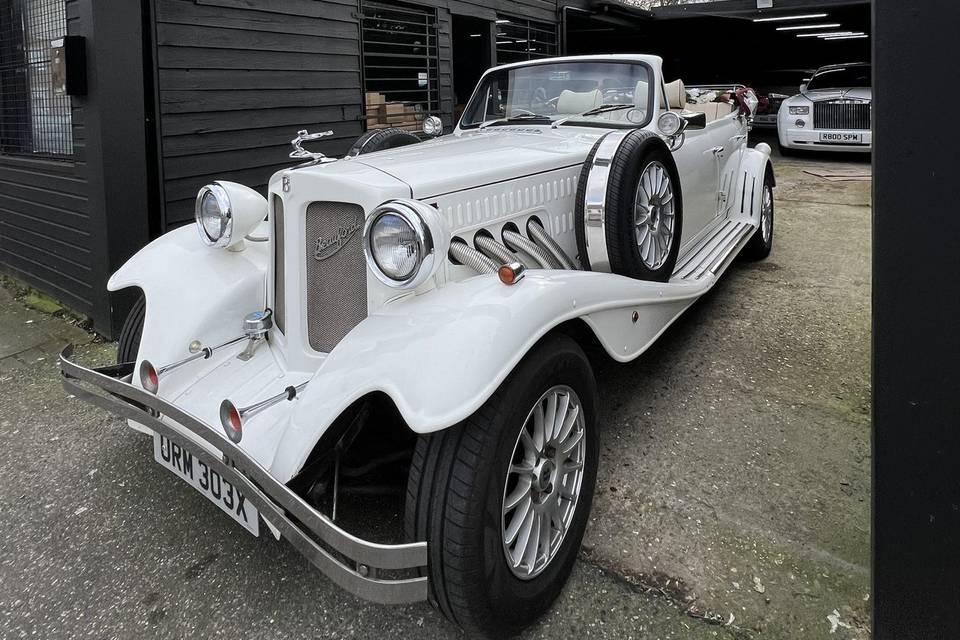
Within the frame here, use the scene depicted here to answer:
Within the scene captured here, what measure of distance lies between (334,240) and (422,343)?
726 millimetres

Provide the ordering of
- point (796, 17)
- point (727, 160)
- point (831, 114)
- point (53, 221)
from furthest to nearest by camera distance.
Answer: point (796, 17)
point (831, 114)
point (727, 160)
point (53, 221)

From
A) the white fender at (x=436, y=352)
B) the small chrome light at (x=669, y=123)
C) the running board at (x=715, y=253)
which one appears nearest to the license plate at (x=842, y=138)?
the running board at (x=715, y=253)

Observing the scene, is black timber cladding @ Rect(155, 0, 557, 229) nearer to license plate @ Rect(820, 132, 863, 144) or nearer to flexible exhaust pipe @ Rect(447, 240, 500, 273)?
flexible exhaust pipe @ Rect(447, 240, 500, 273)

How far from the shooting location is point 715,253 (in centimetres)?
422

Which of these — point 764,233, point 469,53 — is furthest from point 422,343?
point 469,53

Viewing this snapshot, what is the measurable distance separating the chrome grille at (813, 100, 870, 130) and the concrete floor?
8.93 m

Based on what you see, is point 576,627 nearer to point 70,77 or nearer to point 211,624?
point 211,624

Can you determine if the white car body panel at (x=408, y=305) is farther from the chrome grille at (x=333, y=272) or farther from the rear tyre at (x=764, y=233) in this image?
the rear tyre at (x=764, y=233)

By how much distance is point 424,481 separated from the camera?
5.75ft

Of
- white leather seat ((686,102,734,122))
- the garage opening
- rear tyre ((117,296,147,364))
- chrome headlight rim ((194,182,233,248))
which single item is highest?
the garage opening

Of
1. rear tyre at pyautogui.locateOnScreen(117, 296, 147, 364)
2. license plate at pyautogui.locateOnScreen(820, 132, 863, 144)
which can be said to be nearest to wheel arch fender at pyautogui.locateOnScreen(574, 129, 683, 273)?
rear tyre at pyautogui.locateOnScreen(117, 296, 147, 364)

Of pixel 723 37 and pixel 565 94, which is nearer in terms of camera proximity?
pixel 565 94

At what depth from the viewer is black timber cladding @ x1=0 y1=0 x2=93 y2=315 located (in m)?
4.61

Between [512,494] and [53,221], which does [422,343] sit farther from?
[53,221]
